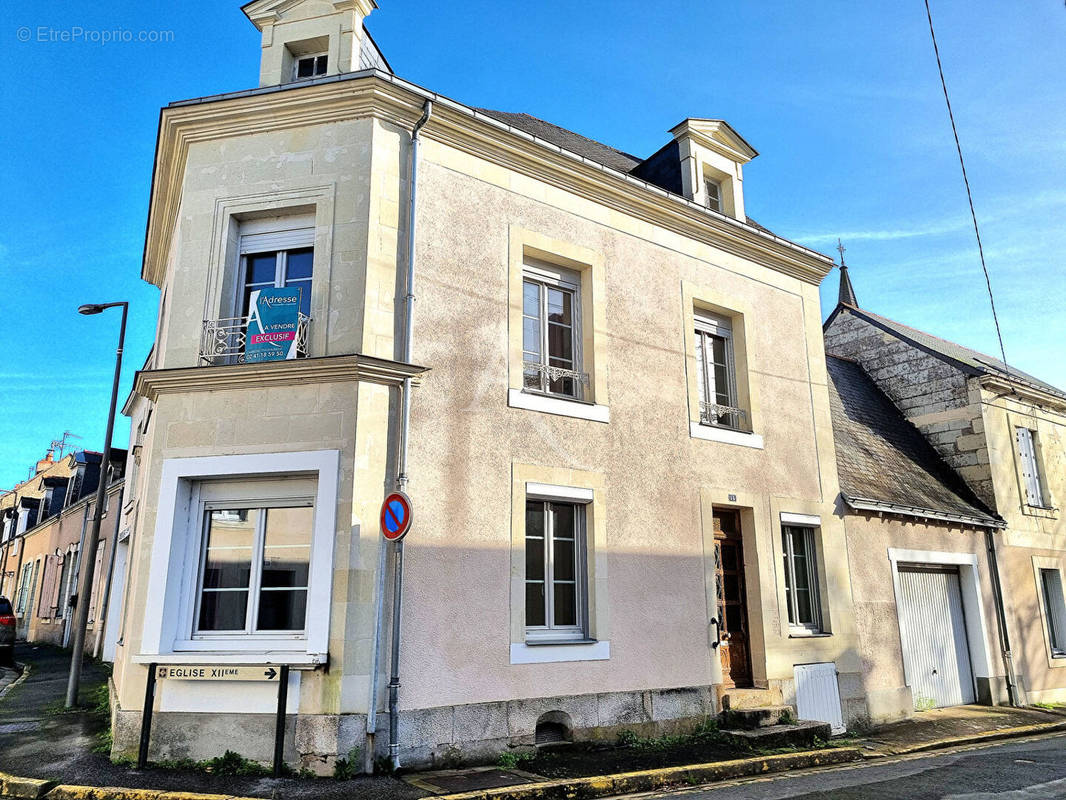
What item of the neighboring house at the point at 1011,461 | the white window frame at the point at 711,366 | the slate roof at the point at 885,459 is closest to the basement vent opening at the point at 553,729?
the white window frame at the point at 711,366

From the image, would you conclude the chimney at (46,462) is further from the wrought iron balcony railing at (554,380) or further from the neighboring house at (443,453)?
the wrought iron balcony railing at (554,380)

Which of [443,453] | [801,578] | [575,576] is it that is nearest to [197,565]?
[443,453]

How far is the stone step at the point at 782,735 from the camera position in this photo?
8562mm

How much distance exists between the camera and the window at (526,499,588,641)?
823cm

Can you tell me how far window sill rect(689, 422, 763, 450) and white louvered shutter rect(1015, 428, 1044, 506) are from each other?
7.82 meters

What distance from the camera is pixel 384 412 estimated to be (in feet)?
24.5

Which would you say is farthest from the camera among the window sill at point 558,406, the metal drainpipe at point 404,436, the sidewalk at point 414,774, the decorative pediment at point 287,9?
the decorative pediment at point 287,9

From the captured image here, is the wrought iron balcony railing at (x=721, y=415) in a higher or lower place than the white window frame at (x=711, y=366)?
lower

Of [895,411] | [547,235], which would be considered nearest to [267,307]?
[547,235]

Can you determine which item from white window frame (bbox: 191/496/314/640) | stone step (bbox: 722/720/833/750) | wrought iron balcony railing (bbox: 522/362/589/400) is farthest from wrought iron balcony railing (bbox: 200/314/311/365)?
stone step (bbox: 722/720/833/750)

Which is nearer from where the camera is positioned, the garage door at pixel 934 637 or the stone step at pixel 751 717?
the stone step at pixel 751 717

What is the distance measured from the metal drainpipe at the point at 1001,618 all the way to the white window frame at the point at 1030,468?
1.84 meters

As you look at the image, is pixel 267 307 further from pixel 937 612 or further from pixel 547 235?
pixel 937 612

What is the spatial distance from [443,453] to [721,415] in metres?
4.47
